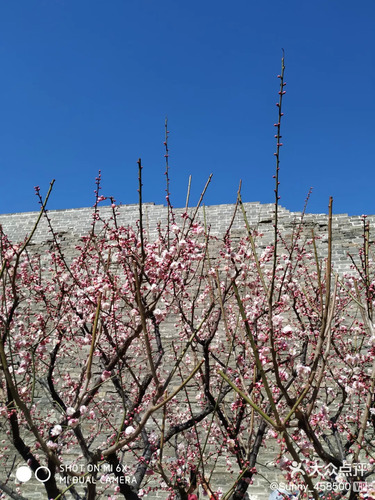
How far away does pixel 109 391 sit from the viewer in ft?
19.9

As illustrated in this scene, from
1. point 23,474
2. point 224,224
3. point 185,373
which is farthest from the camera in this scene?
point 224,224

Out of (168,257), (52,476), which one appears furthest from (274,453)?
(168,257)

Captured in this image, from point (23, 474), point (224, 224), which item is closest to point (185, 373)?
point (23, 474)

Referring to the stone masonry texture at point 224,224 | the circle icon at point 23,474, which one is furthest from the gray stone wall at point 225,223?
the circle icon at point 23,474

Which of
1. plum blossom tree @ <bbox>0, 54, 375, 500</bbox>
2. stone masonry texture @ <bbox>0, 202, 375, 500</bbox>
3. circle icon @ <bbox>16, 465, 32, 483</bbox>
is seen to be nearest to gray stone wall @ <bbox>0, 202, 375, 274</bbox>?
stone masonry texture @ <bbox>0, 202, 375, 500</bbox>

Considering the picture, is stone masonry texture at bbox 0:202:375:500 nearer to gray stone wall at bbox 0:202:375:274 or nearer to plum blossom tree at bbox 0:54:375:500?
gray stone wall at bbox 0:202:375:274

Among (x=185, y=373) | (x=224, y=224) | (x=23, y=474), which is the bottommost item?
(x=23, y=474)

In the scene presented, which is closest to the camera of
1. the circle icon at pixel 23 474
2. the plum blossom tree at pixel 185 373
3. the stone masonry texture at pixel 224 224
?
the plum blossom tree at pixel 185 373

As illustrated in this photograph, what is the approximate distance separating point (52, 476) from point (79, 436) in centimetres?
43

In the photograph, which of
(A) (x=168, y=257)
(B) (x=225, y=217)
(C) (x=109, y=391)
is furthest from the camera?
(B) (x=225, y=217)

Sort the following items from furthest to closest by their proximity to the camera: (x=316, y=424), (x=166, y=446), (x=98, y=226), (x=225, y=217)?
(x=98, y=226) → (x=225, y=217) → (x=166, y=446) → (x=316, y=424)

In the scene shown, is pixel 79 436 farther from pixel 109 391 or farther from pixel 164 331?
pixel 164 331

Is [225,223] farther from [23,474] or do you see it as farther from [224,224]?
[23,474]

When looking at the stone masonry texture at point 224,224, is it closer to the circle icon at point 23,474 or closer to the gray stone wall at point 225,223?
the gray stone wall at point 225,223
